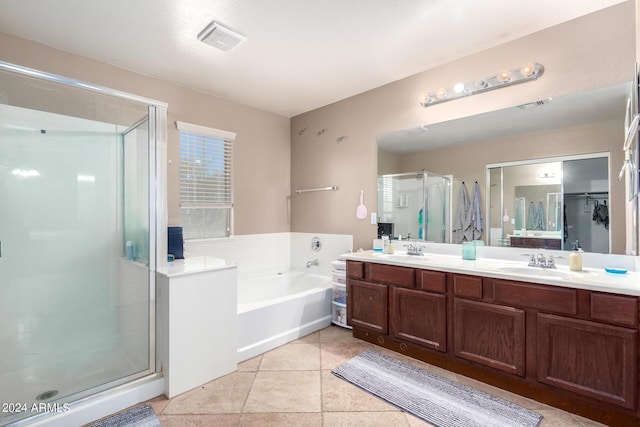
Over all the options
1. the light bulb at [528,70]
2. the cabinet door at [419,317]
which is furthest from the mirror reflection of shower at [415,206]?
the light bulb at [528,70]

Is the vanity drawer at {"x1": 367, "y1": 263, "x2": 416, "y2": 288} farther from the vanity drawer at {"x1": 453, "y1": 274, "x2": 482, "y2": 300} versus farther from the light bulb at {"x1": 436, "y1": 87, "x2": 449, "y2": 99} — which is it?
the light bulb at {"x1": 436, "y1": 87, "x2": 449, "y2": 99}

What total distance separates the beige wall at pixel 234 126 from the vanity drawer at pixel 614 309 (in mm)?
3204

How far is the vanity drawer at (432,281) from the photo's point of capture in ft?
7.39

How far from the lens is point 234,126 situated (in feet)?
11.9

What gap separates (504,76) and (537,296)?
66.3 inches

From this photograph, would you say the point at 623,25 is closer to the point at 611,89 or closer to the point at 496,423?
the point at 611,89

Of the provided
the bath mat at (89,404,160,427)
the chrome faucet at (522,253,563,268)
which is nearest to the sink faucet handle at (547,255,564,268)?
the chrome faucet at (522,253,563,268)

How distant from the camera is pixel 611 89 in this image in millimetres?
2053

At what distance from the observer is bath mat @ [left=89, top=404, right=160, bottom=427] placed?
173 cm

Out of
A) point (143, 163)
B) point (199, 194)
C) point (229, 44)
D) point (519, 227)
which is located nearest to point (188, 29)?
point (229, 44)

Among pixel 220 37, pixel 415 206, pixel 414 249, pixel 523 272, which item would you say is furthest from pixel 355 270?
pixel 220 37

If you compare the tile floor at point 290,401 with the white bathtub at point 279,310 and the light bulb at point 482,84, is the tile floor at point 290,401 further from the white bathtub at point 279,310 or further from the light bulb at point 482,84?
the light bulb at point 482,84

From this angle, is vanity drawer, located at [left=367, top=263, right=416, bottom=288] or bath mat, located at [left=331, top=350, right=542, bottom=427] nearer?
bath mat, located at [left=331, top=350, right=542, bottom=427]

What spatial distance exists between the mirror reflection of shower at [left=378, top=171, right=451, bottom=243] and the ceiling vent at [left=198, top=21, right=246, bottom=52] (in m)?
1.86
